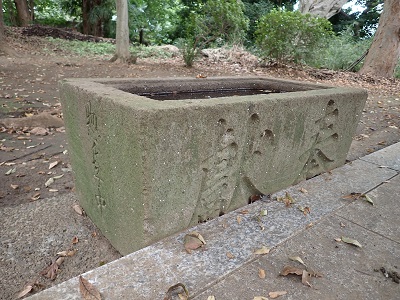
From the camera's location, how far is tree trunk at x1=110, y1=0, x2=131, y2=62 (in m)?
8.52

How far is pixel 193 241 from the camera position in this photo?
1.75 metres

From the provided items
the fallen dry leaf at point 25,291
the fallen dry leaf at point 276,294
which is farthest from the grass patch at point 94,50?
the fallen dry leaf at point 276,294

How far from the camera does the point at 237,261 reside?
64.0 inches

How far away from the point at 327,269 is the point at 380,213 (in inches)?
34.5

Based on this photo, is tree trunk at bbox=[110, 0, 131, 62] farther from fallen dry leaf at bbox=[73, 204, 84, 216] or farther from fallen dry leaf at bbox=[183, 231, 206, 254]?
fallen dry leaf at bbox=[183, 231, 206, 254]

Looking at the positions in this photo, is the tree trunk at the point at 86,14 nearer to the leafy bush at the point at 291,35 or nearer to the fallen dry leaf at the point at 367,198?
the leafy bush at the point at 291,35

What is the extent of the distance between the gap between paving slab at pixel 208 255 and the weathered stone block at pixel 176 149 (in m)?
0.12

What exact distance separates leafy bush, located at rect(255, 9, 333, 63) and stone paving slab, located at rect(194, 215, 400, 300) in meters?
7.53

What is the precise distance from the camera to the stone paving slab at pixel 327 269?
1447mm

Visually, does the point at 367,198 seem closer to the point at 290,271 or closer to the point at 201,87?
the point at 290,271

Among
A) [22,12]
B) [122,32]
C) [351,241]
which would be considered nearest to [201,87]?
[351,241]

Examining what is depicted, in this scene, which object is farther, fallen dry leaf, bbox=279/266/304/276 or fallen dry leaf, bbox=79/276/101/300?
fallen dry leaf, bbox=279/266/304/276

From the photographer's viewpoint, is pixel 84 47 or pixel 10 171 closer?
pixel 10 171

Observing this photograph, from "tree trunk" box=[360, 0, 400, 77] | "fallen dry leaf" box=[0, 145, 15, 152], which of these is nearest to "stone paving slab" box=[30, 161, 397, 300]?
"fallen dry leaf" box=[0, 145, 15, 152]
